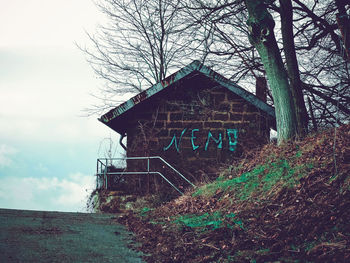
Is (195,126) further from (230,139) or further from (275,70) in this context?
(275,70)

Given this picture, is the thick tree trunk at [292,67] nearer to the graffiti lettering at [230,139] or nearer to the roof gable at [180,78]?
the roof gable at [180,78]

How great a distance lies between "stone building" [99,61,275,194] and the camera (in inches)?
512

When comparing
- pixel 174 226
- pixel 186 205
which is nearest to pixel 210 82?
pixel 186 205

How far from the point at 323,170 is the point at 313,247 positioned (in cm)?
205

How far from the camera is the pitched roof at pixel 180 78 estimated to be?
12609 mm

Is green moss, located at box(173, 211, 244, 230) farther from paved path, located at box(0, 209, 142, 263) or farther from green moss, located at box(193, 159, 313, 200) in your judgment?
paved path, located at box(0, 209, 142, 263)

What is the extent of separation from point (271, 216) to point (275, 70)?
16.1 ft

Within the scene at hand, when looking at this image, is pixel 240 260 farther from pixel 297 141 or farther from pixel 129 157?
pixel 129 157

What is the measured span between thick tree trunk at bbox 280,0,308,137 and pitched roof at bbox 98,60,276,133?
109 inches

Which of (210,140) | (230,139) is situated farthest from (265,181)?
(230,139)

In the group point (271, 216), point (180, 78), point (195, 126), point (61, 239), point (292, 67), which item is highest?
point (180, 78)

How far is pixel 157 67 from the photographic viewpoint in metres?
19.9

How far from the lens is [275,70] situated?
30.8 feet

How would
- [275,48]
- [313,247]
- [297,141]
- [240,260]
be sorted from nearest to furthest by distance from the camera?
1. [313,247]
2. [240,260]
3. [297,141]
4. [275,48]
